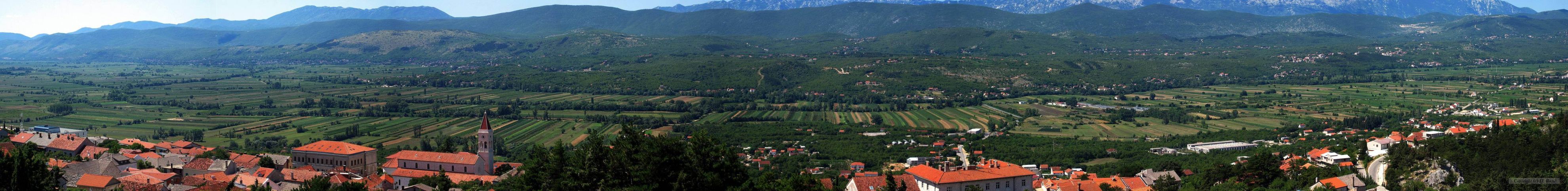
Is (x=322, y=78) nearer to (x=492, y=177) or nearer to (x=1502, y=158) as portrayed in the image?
(x=492, y=177)

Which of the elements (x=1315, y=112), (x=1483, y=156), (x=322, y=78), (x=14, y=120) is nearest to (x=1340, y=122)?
(x=1315, y=112)

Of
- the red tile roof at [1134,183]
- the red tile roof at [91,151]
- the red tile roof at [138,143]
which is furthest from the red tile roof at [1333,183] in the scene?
the red tile roof at [138,143]

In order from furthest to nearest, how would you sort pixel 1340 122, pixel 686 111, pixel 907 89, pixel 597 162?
pixel 907 89
pixel 686 111
pixel 1340 122
pixel 597 162

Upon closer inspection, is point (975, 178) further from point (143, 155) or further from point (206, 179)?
point (143, 155)

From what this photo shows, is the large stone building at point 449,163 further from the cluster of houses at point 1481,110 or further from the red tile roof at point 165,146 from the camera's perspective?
the cluster of houses at point 1481,110

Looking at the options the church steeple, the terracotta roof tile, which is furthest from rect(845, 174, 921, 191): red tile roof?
the terracotta roof tile

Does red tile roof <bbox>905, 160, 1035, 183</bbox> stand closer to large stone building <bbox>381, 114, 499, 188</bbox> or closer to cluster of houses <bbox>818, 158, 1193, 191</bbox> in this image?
cluster of houses <bbox>818, 158, 1193, 191</bbox>
